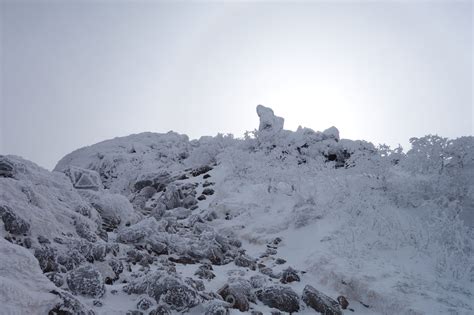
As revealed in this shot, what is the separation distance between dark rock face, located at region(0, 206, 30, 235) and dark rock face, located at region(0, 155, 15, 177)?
9.89 ft

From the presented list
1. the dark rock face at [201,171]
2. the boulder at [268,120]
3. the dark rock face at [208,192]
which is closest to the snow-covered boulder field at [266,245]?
the dark rock face at [208,192]

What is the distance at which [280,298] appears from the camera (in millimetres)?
7727

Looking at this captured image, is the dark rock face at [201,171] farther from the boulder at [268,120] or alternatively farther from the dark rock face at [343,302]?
the dark rock face at [343,302]

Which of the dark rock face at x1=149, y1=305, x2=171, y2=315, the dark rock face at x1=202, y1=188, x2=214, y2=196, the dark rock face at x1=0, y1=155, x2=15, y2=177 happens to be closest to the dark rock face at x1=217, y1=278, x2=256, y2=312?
the dark rock face at x1=149, y1=305, x2=171, y2=315

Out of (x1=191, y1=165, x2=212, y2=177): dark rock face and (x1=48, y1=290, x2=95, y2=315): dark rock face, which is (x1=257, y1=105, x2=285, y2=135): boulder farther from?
(x1=48, y1=290, x2=95, y2=315): dark rock face

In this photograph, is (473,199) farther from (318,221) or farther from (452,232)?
(318,221)

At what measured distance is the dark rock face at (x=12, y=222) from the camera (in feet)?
24.4

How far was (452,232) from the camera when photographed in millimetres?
10133

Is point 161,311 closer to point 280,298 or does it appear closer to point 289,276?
point 280,298

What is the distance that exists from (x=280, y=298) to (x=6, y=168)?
315 inches

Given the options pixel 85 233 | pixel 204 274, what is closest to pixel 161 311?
pixel 204 274

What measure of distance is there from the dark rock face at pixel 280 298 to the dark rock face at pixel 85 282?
3205 millimetres

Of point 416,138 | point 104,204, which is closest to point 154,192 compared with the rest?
point 104,204

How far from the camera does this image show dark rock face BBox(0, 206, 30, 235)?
7.43 meters
